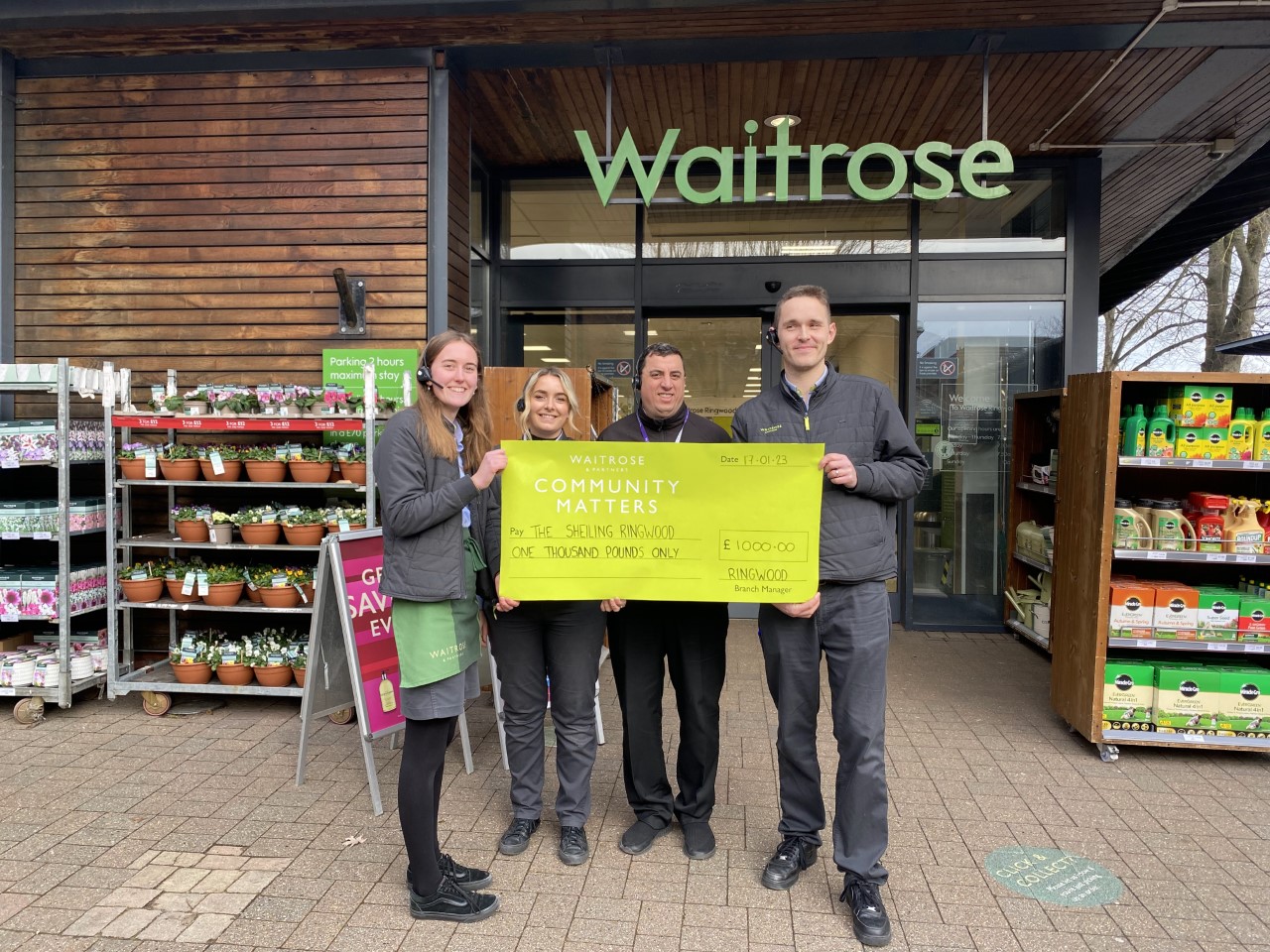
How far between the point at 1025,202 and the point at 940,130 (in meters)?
1.11

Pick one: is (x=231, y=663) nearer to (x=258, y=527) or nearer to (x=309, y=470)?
(x=258, y=527)

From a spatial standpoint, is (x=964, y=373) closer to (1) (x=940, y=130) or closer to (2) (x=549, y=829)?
(1) (x=940, y=130)

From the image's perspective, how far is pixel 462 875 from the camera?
277cm

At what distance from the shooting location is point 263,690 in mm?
4523

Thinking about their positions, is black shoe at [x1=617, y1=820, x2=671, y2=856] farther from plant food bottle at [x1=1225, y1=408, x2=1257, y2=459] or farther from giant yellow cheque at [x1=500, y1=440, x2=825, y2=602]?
plant food bottle at [x1=1225, y1=408, x2=1257, y2=459]

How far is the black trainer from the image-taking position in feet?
8.98

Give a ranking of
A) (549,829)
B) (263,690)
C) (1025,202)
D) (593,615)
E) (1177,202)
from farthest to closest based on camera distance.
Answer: (1177,202) < (1025,202) < (263,690) < (549,829) < (593,615)

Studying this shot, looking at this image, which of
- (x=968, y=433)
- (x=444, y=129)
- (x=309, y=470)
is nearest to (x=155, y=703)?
(x=309, y=470)

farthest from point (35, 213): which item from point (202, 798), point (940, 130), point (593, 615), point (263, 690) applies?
point (940, 130)

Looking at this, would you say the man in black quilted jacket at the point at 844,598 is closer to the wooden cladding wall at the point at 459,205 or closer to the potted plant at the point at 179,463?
the wooden cladding wall at the point at 459,205

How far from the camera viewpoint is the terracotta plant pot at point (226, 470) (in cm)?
459

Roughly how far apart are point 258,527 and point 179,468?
59 cm

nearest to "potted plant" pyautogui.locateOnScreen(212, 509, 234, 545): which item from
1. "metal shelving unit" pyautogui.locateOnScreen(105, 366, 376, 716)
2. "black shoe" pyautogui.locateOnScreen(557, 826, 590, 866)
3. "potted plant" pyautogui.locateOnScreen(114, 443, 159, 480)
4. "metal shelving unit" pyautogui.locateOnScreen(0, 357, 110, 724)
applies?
"metal shelving unit" pyautogui.locateOnScreen(105, 366, 376, 716)

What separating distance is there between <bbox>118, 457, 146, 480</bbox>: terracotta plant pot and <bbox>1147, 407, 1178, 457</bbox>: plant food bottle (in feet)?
18.3
